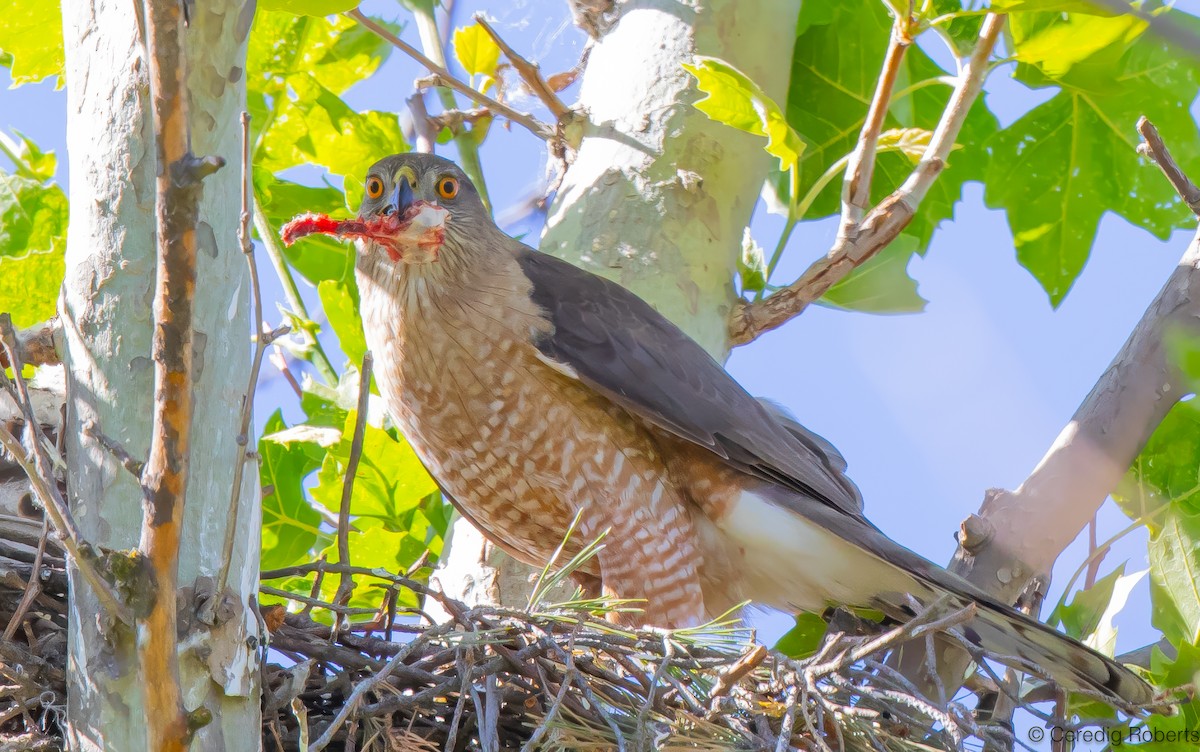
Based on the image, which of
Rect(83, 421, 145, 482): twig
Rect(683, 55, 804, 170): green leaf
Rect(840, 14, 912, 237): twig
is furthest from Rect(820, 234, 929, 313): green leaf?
Rect(83, 421, 145, 482): twig

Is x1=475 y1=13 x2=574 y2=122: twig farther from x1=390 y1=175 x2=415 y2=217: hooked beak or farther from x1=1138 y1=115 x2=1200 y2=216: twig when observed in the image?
x1=1138 y1=115 x2=1200 y2=216: twig

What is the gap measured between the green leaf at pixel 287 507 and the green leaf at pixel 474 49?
4.34ft

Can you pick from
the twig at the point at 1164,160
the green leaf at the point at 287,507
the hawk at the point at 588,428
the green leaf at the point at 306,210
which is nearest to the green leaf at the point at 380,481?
the green leaf at the point at 287,507

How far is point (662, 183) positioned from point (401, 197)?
29.4 inches

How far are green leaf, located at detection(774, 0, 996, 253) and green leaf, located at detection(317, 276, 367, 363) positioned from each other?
148cm

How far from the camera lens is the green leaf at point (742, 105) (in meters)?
3.37

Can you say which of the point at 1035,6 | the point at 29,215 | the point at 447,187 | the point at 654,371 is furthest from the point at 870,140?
the point at 29,215

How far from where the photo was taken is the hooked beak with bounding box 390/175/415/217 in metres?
3.65

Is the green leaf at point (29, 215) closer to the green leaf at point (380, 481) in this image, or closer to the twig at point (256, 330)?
the green leaf at point (380, 481)

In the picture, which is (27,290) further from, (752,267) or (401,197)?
(752,267)

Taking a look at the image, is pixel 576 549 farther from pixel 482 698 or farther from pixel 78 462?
pixel 78 462

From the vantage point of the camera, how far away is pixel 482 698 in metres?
2.55

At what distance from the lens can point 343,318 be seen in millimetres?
4074

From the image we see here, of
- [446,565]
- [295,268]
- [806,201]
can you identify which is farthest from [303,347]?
[806,201]
